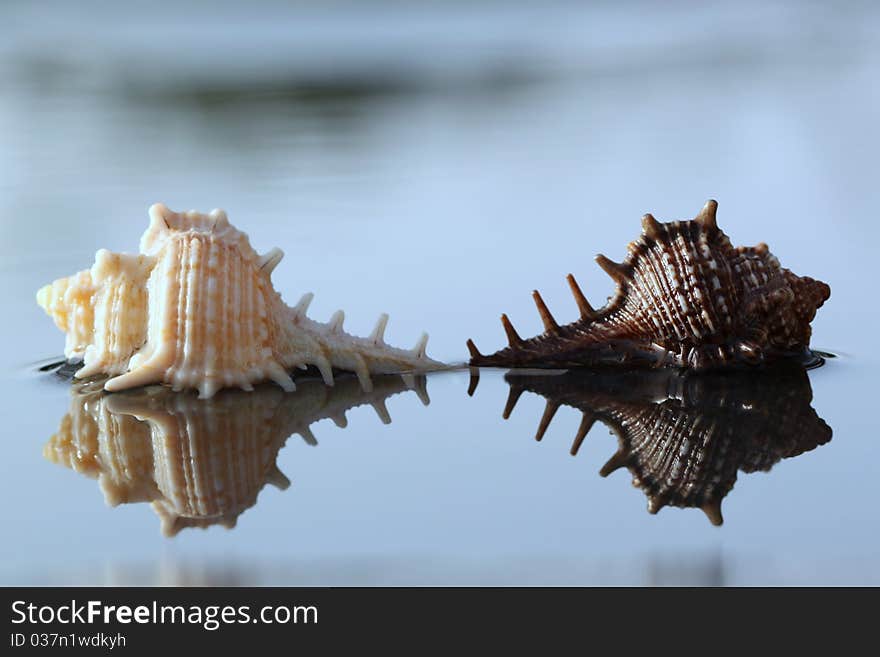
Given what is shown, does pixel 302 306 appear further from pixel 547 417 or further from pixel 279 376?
pixel 547 417

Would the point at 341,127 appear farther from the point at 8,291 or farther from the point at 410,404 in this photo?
the point at 410,404

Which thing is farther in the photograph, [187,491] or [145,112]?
[145,112]

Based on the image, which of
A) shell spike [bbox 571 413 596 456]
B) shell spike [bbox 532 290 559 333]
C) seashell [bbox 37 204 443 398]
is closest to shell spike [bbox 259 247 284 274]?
seashell [bbox 37 204 443 398]

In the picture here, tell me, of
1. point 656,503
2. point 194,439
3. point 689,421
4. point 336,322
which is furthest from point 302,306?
point 656,503

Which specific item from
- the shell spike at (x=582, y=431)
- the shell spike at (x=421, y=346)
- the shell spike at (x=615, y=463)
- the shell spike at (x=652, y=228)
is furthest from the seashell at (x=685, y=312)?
the shell spike at (x=615, y=463)

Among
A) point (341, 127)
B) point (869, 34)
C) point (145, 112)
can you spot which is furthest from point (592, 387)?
point (869, 34)

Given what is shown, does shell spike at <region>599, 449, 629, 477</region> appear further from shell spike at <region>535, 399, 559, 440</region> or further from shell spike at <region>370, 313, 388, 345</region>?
shell spike at <region>370, 313, 388, 345</region>
